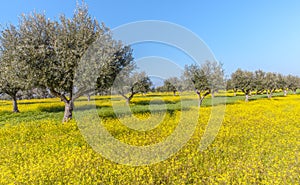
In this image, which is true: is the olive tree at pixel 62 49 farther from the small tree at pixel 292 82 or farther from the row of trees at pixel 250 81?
the small tree at pixel 292 82

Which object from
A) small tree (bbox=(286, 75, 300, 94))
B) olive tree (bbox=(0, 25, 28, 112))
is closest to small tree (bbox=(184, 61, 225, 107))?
olive tree (bbox=(0, 25, 28, 112))

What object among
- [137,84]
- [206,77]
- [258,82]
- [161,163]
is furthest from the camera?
[258,82]

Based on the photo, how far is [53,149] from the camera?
1075 centimetres

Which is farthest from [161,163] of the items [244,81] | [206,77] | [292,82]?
[292,82]

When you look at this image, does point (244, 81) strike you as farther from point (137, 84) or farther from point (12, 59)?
point (12, 59)

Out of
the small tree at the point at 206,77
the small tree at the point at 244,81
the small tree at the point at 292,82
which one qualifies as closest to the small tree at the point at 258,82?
the small tree at the point at 244,81

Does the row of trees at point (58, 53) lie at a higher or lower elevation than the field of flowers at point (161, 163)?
higher

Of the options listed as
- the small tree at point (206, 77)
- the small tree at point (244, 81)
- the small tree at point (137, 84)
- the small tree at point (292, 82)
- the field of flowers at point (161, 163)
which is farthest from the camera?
the small tree at point (292, 82)

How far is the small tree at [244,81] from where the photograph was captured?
167 feet

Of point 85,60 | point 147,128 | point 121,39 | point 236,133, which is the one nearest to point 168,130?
point 147,128

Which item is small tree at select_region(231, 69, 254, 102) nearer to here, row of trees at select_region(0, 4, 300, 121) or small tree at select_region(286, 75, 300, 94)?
row of trees at select_region(0, 4, 300, 121)

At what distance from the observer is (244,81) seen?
5100 cm

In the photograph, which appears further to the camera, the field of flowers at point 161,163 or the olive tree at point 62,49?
the olive tree at point 62,49

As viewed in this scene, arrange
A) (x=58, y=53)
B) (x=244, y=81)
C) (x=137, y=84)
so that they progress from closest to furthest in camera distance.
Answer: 1. (x=58, y=53)
2. (x=137, y=84)
3. (x=244, y=81)
